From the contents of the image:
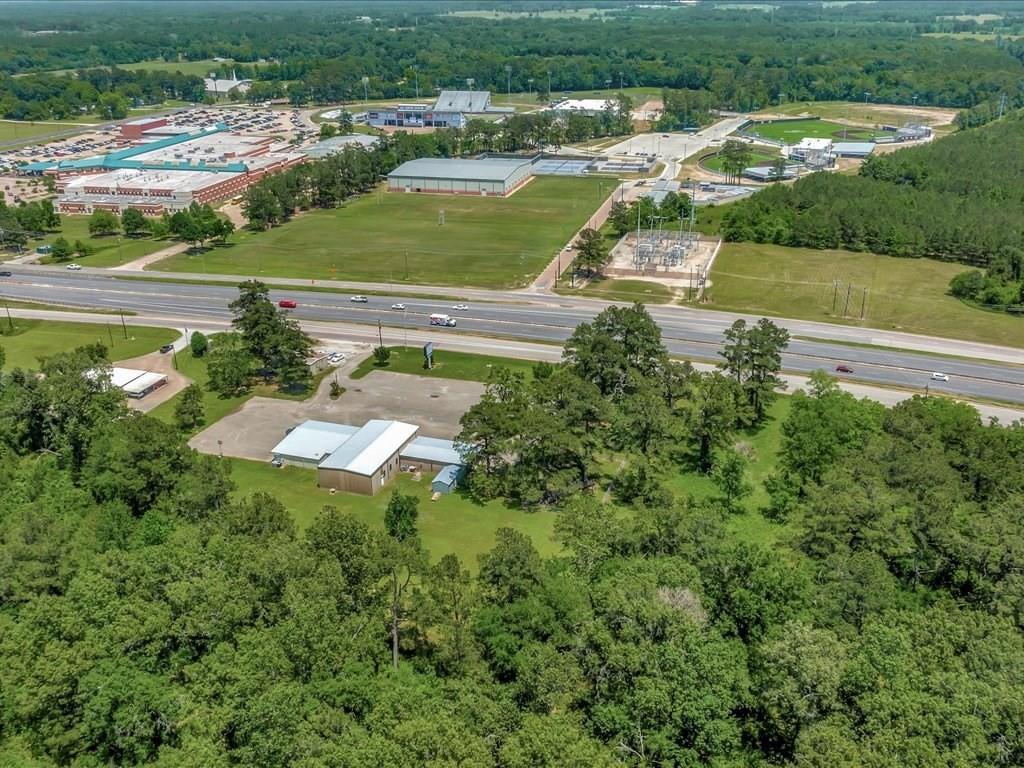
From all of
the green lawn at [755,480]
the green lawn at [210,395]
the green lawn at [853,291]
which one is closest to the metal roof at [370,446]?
the green lawn at [210,395]

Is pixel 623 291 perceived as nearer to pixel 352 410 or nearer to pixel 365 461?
pixel 352 410

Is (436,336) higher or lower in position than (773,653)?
lower

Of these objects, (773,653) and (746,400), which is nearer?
(773,653)

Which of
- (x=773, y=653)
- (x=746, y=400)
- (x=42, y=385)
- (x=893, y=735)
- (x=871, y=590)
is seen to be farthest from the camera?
(x=746, y=400)

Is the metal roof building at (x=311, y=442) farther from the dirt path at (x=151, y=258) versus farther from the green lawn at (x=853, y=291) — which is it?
the dirt path at (x=151, y=258)

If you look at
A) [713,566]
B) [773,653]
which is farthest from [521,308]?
[773,653]

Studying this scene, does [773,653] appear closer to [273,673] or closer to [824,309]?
[273,673]
